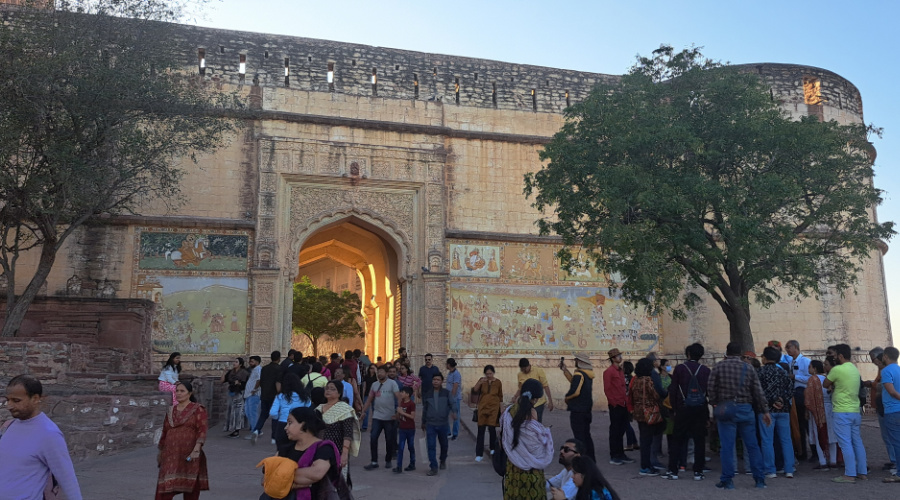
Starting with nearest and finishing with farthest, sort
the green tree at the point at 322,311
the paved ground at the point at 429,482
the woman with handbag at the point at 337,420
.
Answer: the woman with handbag at the point at 337,420
the paved ground at the point at 429,482
the green tree at the point at 322,311

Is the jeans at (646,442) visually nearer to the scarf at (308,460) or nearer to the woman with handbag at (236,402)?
the scarf at (308,460)

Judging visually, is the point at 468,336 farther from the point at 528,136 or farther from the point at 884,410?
the point at 884,410

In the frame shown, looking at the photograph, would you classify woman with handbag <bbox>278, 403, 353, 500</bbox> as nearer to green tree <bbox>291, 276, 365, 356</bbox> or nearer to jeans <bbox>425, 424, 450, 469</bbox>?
jeans <bbox>425, 424, 450, 469</bbox>

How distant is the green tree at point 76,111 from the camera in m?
11.5

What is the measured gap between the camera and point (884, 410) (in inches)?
284

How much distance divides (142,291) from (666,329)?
11.8 metres

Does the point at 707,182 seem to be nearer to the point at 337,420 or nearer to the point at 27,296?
the point at 337,420

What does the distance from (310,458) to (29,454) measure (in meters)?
1.27

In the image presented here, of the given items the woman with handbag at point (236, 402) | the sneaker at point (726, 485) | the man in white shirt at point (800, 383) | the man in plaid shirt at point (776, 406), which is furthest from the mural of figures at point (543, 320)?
the sneaker at point (726, 485)

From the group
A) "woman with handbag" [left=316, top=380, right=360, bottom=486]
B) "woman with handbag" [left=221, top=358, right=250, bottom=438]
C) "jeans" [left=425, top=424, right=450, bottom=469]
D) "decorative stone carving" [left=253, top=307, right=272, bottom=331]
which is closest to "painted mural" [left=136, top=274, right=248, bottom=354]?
"decorative stone carving" [left=253, top=307, right=272, bottom=331]

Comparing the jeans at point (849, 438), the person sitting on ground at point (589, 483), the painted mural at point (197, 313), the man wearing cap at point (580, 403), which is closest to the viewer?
the person sitting on ground at point (589, 483)

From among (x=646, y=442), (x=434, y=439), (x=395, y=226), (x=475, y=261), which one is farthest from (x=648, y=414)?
(x=395, y=226)

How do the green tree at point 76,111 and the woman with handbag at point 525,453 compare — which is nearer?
the woman with handbag at point 525,453

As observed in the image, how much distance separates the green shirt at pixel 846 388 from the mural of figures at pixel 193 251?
11.6m
